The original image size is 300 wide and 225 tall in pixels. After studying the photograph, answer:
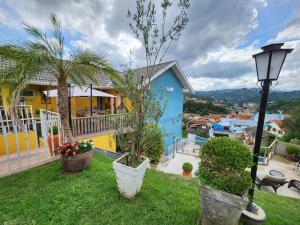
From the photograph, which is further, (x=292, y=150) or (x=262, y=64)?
(x=292, y=150)

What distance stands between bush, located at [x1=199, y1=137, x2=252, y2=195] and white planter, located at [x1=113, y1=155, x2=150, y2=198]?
1.21 m

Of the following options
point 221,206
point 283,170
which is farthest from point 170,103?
point 221,206

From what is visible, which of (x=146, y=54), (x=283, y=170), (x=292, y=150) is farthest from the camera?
(x=292, y=150)

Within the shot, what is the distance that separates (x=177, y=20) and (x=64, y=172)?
15.9 ft

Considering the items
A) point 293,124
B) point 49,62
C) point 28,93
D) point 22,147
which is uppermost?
point 49,62

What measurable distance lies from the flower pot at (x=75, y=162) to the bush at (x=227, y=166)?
125 inches

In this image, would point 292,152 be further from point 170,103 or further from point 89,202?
point 89,202

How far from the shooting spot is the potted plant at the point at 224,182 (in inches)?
87.1

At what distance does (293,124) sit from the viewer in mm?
17406

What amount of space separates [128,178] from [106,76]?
147 inches

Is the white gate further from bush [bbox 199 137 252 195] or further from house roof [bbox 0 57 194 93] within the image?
bush [bbox 199 137 252 195]

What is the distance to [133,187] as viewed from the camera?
303cm

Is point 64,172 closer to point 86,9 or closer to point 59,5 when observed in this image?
point 59,5

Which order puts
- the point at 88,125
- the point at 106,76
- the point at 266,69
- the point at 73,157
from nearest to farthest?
the point at 266,69, the point at 73,157, the point at 106,76, the point at 88,125
